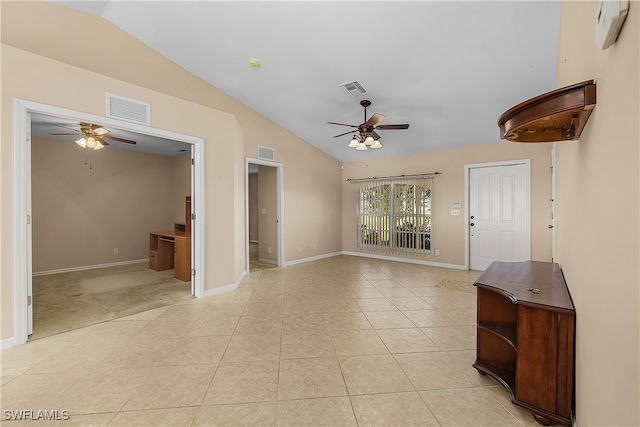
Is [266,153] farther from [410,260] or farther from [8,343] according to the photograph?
[8,343]

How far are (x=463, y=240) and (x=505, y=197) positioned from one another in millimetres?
1101

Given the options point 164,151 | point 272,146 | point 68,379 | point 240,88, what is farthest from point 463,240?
point 164,151

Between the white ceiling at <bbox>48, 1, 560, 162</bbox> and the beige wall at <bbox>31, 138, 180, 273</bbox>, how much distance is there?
3453mm

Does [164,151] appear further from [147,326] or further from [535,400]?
[535,400]

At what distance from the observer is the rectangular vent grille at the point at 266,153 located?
529cm

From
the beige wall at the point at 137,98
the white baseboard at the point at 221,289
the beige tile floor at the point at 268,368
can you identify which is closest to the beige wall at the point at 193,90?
the beige wall at the point at 137,98

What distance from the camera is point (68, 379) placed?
2014mm

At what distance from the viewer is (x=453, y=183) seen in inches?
222

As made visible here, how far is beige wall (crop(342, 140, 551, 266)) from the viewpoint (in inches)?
185

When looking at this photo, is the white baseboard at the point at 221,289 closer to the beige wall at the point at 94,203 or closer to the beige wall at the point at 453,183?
the beige wall at the point at 94,203

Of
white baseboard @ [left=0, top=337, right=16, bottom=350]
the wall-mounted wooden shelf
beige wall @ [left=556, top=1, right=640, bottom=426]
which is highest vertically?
the wall-mounted wooden shelf

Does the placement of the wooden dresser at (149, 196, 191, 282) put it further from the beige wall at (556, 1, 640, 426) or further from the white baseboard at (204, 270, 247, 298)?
the beige wall at (556, 1, 640, 426)

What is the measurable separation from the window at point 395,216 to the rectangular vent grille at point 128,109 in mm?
4903

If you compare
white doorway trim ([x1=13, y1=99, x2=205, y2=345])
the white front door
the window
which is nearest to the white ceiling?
the white front door
